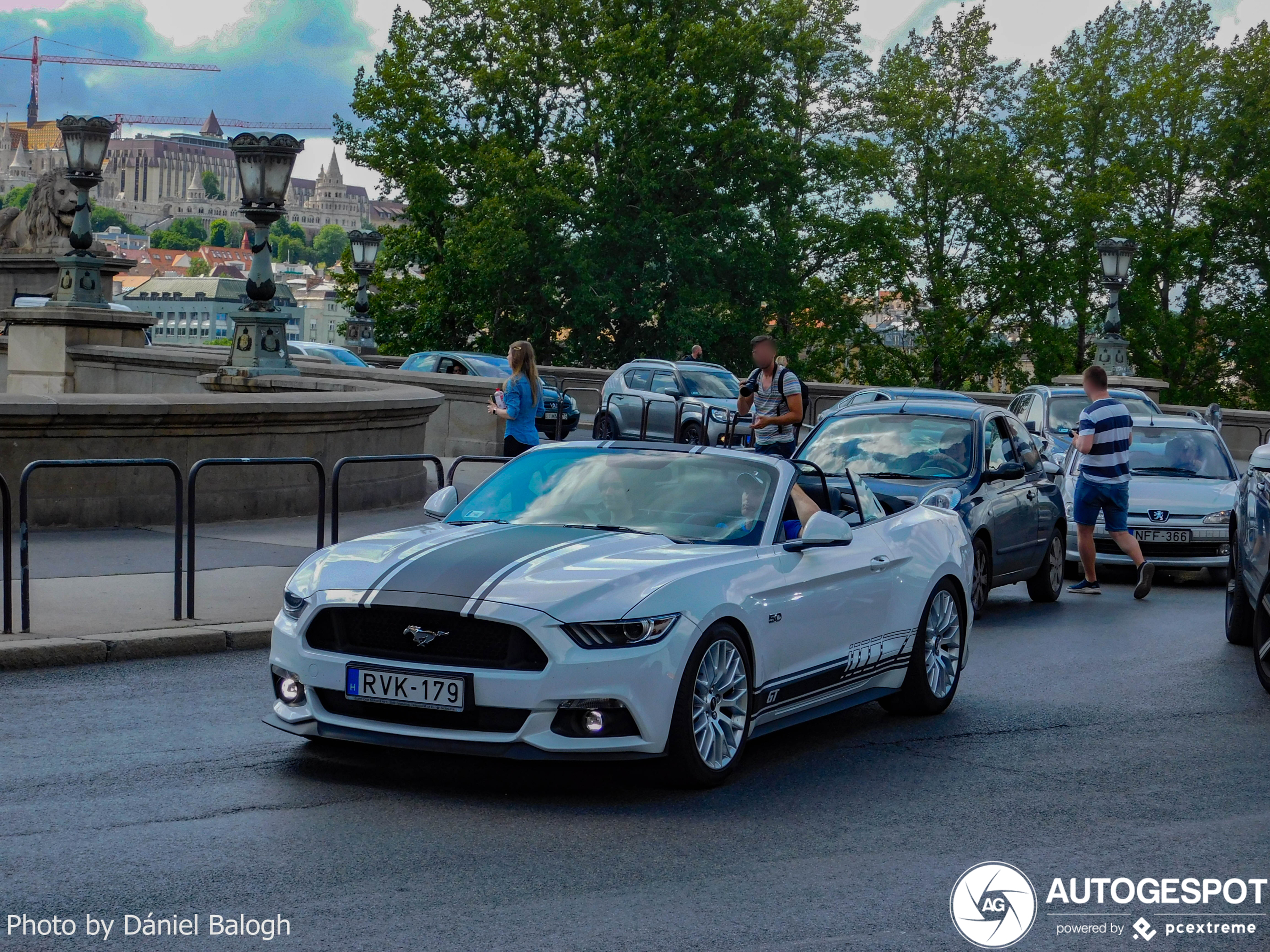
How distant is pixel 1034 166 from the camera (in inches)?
2274

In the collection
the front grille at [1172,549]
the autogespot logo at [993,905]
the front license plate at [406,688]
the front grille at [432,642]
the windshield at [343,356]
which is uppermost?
the windshield at [343,356]

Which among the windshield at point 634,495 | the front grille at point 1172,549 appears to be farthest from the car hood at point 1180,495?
the windshield at point 634,495

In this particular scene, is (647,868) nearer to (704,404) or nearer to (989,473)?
(989,473)

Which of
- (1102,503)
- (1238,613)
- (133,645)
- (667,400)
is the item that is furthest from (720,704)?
(667,400)

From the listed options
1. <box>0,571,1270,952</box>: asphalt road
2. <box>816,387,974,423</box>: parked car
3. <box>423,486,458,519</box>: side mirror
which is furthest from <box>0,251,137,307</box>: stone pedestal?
<box>423,486,458,519</box>: side mirror

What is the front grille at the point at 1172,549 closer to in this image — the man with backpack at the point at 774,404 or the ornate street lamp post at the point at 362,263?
the man with backpack at the point at 774,404

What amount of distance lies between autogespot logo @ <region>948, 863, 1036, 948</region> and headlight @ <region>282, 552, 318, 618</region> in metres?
2.77

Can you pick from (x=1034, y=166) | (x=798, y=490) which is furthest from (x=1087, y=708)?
(x=1034, y=166)

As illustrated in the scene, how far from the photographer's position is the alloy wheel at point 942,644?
8.15 meters

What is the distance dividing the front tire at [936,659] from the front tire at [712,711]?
175cm

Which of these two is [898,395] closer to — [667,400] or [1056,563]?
[1056,563]

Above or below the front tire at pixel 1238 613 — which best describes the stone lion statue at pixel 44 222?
above

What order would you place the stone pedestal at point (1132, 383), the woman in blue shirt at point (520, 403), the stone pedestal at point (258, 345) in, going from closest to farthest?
the woman in blue shirt at point (520, 403) < the stone pedestal at point (258, 345) < the stone pedestal at point (1132, 383)

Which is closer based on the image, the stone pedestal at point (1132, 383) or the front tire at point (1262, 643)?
the front tire at point (1262, 643)
